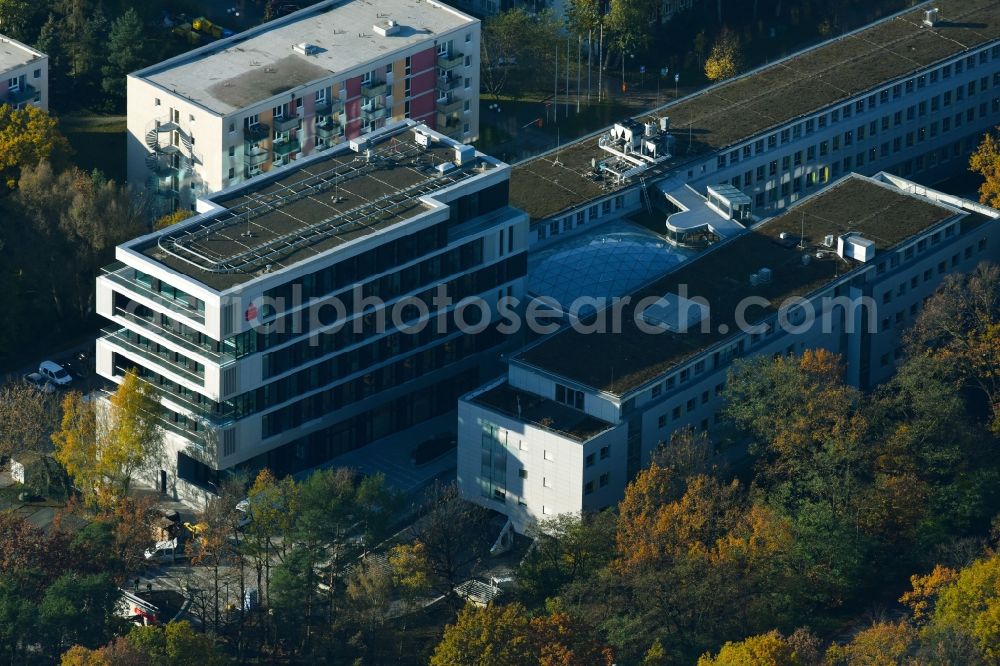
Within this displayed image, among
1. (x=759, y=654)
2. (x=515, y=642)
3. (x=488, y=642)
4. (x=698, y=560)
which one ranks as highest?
(x=698, y=560)

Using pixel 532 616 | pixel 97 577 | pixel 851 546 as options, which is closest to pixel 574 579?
pixel 532 616

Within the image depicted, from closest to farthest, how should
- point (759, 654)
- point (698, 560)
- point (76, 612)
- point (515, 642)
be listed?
point (759, 654)
point (515, 642)
point (76, 612)
point (698, 560)

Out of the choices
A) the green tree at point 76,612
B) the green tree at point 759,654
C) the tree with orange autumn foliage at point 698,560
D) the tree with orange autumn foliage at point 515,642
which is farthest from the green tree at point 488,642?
the green tree at point 76,612

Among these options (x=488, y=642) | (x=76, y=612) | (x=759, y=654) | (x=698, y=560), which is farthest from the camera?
(x=698, y=560)

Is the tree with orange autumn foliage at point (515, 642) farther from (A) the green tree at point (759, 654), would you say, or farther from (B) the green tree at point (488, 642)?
(A) the green tree at point (759, 654)

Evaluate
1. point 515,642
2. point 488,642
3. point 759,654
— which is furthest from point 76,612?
point 759,654

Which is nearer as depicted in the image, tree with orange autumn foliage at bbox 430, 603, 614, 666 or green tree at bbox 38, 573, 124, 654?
tree with orange autumn foliage at bbox 430, 603, 614, 666

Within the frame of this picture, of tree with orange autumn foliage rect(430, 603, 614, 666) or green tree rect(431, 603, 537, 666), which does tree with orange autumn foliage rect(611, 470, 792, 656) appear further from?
green tree rect(431, 603, 537, 666)

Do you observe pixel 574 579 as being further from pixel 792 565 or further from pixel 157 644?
pixel 157 644

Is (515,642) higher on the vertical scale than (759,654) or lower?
lower

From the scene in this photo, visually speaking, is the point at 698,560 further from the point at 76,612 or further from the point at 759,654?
the point at 76,612

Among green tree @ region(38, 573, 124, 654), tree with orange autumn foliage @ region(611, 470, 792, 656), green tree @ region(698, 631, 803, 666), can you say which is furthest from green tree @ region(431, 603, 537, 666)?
green tree @ region(38, 573, 124, 654)

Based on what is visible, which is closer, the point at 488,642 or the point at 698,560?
the point at 488,642
